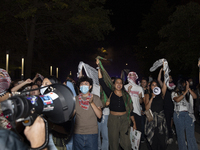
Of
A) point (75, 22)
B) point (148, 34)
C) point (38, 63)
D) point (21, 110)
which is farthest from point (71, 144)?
point (148, 34)

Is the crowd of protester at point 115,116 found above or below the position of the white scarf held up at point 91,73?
below

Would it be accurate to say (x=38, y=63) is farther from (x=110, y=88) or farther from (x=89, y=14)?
(x=110, y=88)

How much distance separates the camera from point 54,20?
16.3 metres

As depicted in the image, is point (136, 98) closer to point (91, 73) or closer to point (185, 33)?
point (91, 73)

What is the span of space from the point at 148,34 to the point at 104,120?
2621 cm

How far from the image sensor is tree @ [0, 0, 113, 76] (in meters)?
13.6

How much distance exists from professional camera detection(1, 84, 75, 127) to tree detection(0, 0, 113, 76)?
40.5 ft

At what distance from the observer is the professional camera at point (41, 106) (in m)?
1.27

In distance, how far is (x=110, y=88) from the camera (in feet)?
18.1

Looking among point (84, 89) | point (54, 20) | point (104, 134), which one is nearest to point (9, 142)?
point (84, 89)

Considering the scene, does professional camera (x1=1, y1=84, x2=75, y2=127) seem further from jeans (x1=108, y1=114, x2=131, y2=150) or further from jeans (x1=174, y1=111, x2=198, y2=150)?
jeans (x1=174, y1=111, x2=198, y2=150)

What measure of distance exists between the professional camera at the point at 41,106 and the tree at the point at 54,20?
1233cm

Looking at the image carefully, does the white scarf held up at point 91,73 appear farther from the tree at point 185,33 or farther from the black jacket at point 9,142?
the tree at point 185,33

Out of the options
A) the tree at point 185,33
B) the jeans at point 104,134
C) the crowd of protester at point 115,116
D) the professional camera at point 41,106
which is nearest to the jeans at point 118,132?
the crowd of protester at point 115,116
